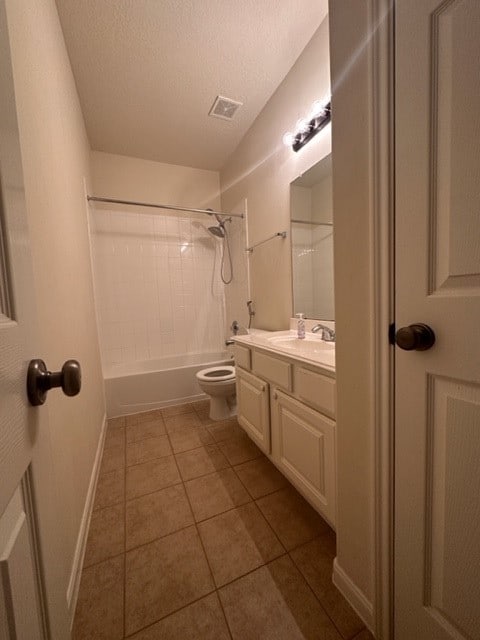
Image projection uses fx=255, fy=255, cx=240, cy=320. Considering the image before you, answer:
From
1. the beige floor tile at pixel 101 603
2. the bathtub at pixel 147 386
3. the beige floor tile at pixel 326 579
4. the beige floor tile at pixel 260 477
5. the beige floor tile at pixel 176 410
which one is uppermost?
the bathtub at pixel 147 386

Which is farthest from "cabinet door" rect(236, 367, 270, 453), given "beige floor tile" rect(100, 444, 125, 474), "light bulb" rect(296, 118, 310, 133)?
"light bulb" rect(296, 118, 310, 133)

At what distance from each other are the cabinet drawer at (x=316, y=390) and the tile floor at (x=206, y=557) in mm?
617

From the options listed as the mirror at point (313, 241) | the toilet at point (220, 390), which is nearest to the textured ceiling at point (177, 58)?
the mirror at point (313, 241)

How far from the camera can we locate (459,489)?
1.78ft

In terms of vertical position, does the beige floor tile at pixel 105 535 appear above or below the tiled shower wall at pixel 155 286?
below

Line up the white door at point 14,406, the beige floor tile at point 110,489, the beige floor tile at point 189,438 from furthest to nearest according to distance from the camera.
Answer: the beige floor tile at point 189,438, the beige floor tile at point 110,489, the white door at point 14,406

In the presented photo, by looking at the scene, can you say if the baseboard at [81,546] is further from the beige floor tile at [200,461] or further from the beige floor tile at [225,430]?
the beige floor tile at [225,430]

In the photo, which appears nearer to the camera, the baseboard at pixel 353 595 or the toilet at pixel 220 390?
the baseboard at pixel 353 595

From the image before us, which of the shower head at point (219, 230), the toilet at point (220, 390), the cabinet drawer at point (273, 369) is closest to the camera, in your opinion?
the cabinet drawer at point (273, 369)

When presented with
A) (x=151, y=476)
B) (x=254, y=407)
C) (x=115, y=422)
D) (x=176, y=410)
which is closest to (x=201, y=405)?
(x=176, y=410)

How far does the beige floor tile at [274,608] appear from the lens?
81 cm

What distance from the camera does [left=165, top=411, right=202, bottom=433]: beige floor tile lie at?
2162mm

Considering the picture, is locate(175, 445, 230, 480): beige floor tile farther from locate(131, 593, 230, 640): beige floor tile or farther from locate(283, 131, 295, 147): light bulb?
locate(283, 131, 295, 147): light bulb

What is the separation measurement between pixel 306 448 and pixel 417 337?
0.79m
